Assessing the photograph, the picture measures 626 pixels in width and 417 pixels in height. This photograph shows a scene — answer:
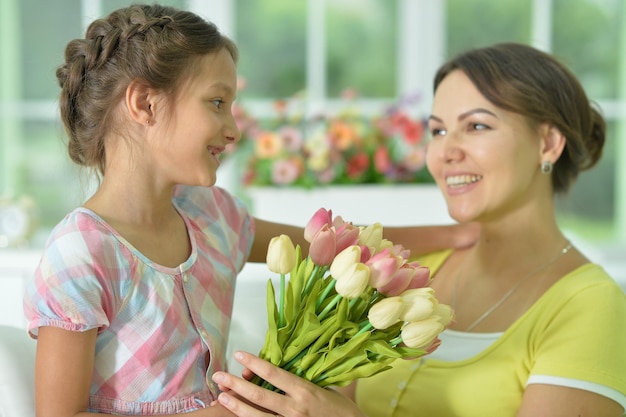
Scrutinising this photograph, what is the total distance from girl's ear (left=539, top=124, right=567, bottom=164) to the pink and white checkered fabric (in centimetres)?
82

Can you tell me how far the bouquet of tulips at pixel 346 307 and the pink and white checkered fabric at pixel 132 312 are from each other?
176 millimetres

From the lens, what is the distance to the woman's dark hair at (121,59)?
60.9 inches

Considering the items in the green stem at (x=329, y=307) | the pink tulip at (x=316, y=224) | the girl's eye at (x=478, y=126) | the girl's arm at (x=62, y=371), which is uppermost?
the girl's eye at (x=478, y=126)

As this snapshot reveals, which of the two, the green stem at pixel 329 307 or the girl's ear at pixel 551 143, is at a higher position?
the girl's ear at pixel 551 143

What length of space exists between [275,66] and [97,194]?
308 cm

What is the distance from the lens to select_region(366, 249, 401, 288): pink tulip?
1332 millimetres

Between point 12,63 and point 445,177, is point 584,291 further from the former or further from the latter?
point 12,63

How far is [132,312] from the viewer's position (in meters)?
1.50

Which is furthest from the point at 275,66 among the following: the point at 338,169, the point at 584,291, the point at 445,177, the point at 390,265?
the point at 390,265

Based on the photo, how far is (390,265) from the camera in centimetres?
133

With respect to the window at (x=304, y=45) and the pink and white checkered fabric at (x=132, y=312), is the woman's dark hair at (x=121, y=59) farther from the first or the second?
the window at (x=304, y=45)

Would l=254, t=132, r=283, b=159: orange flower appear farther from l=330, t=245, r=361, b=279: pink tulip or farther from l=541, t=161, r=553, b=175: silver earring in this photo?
Result: l=330, t=245, r=361, b=279: pink tulip

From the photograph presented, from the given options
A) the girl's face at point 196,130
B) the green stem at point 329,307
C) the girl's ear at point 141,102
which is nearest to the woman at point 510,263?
the green stem at point 329,307

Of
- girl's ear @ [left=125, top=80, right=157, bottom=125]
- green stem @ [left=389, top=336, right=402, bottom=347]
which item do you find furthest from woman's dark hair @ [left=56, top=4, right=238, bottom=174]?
green stem @ [left=389, top=336, right=402, bottom=347]
